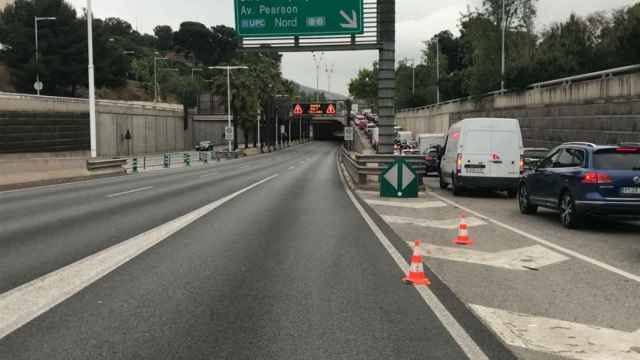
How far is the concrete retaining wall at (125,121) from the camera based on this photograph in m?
54.1

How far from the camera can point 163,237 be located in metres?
11.5

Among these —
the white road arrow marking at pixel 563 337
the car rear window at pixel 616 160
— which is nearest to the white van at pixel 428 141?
the car rear window at pixel 616 160

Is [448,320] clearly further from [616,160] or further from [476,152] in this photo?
[476,152]

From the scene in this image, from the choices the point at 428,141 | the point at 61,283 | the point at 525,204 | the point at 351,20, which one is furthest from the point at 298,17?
the point at 61,283

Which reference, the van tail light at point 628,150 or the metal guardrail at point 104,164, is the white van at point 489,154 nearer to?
the van tail light at point 628,150

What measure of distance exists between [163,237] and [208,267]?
2.92m

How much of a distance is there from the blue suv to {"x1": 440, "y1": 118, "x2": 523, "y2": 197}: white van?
607cm

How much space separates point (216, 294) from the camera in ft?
24.0

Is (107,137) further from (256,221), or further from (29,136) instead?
(256,221)

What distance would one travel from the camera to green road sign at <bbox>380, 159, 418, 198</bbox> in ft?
63.6

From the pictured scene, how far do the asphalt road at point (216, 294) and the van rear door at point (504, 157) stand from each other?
24.4 ft

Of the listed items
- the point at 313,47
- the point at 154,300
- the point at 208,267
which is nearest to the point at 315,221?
the point at 208,267

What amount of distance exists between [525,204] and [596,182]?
3241 mm

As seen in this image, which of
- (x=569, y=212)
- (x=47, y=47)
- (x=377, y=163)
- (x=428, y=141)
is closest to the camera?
(x=569, y=212)
